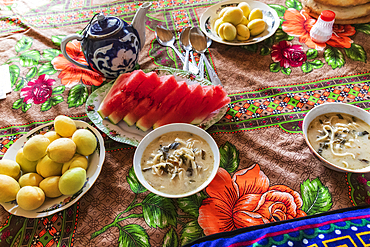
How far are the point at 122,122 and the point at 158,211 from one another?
1.47 ft

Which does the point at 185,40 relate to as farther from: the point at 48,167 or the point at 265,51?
the point at 48,167

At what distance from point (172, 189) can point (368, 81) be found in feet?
3.63

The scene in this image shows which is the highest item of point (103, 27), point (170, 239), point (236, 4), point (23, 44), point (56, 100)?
point (103, 27)

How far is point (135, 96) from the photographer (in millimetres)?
1119

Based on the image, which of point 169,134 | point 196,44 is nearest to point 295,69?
point 196,44

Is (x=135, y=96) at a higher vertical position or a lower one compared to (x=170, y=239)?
higher

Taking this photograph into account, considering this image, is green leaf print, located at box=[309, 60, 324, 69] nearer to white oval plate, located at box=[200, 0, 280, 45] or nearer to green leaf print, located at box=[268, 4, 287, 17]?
white oval plate, located at box=[200, 0, 280, 45]

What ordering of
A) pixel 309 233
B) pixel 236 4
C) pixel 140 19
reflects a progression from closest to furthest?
pixel 309 233 < pixel 140 19 < pixel 236 4

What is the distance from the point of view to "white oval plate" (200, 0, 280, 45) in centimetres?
142

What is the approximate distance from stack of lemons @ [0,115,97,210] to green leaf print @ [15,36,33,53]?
0.97 meters

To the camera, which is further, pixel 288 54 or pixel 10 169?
pixel 288 54

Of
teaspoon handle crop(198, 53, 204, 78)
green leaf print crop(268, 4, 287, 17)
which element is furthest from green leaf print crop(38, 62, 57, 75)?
green leaf print crop(268, 4, 287, 17)

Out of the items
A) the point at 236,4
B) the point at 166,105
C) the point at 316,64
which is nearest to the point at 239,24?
the point at 236,4

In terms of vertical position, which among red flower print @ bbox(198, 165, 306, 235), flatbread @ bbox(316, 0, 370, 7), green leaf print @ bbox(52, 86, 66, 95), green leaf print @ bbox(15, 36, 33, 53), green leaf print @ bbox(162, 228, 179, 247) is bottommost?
green leaf print @ bbox(162, 228, 179, 247)
